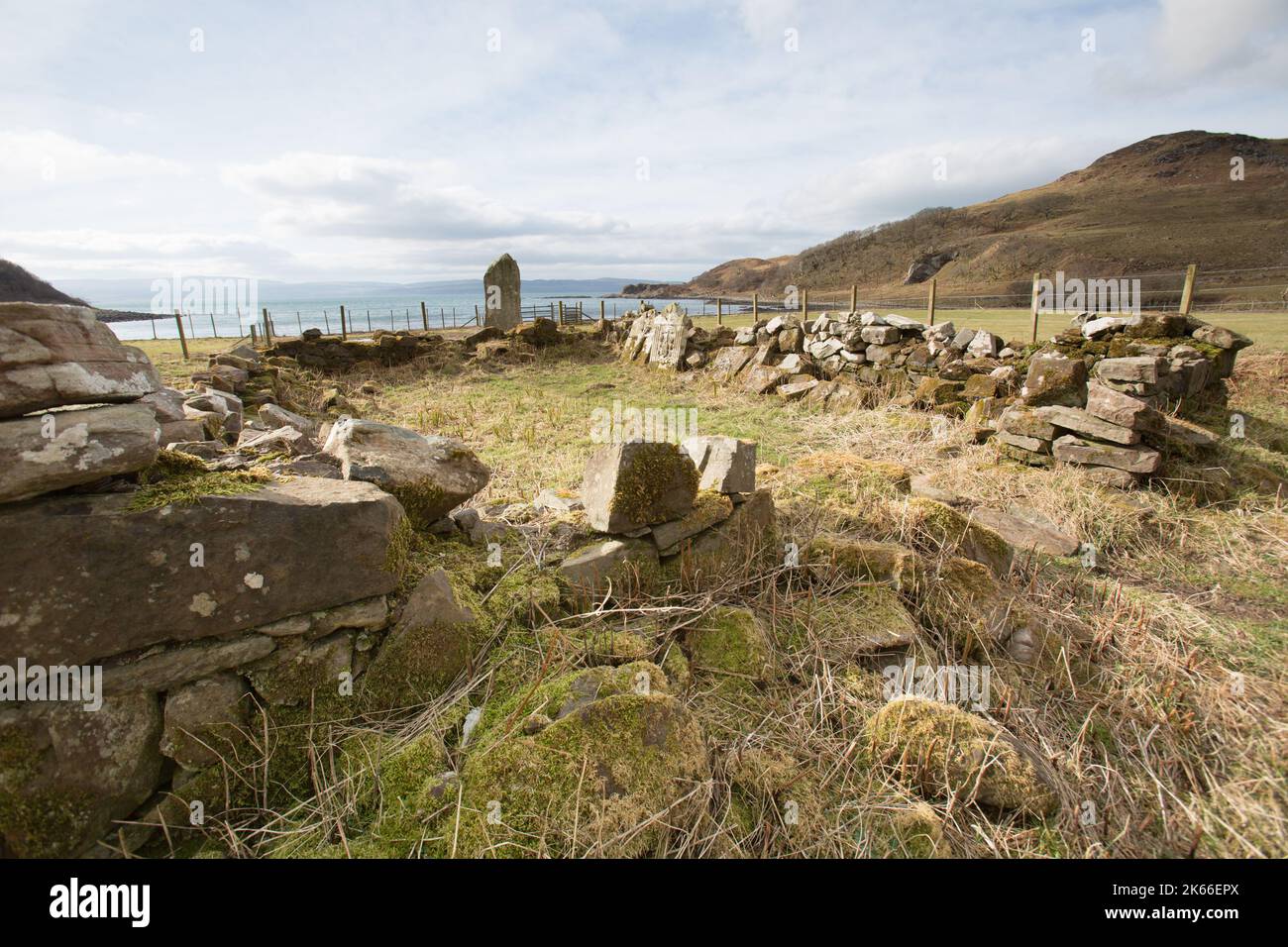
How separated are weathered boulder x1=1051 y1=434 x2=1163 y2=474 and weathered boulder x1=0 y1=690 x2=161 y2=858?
8.15 meters

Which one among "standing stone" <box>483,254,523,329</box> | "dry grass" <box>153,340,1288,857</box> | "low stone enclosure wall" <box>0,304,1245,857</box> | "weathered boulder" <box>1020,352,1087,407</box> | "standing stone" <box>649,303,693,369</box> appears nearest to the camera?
"low stone enclosure wall" <box>0,304,1245,857</box>

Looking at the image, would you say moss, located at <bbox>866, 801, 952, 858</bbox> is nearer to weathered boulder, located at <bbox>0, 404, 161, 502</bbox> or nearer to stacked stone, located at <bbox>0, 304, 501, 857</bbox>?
stacked stone, located at <bbox>0, 304, 501, 857</bbox>

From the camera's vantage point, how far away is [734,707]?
302 cm

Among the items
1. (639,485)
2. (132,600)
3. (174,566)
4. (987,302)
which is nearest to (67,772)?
(132,600)

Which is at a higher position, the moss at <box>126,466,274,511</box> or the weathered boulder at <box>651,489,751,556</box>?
the moss at <box>126,466,274,511</box>

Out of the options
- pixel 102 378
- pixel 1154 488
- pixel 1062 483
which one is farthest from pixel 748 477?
pixel 1154 488

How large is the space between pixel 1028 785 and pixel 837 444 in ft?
20.0

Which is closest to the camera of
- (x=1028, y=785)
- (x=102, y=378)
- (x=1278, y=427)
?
(x=102, y=378)

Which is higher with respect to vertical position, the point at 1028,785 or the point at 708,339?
the point at 708,339

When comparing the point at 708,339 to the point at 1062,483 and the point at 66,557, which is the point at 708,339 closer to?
the point at 1062,483

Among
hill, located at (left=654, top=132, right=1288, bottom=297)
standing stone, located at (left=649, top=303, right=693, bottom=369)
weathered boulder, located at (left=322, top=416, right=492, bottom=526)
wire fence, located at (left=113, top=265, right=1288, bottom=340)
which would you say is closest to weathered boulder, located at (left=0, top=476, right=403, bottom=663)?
weathered boulder, located at (left=322, top=416, right=492, bottom=526)

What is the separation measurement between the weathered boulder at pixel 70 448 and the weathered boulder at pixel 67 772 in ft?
2.83

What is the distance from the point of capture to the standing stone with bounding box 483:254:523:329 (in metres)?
21.8
